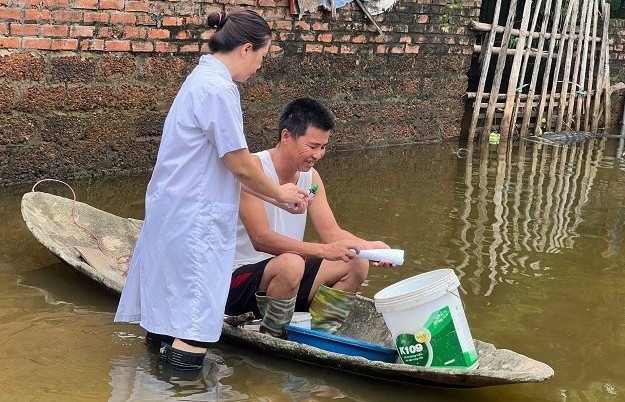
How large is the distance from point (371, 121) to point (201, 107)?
21.9 ft

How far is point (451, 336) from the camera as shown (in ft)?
13.7

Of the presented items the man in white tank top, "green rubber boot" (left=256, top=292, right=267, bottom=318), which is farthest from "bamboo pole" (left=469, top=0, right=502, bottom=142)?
"green rubber boot" (left=256, top=292, right=267, bottom=318)

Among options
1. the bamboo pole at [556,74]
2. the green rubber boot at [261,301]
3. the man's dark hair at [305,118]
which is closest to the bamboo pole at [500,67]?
the bamboo pole at [556,74]

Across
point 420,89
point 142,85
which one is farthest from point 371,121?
point 142,85

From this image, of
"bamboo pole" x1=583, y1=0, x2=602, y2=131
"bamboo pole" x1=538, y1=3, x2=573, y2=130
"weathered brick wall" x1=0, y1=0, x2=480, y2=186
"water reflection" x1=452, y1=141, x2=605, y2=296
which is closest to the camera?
"water reflection" x1=452, y1=141, x2=605, y2=296

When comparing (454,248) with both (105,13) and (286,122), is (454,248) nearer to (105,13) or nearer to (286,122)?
(286,122)

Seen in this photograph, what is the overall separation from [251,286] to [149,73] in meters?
4.02

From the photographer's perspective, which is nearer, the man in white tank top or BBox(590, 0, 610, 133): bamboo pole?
the man in white tank top

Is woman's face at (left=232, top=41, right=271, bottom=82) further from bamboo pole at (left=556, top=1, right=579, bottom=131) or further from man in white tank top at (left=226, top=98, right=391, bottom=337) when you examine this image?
bamboo pole at (left=556, top=1, right=579, bottom=131)

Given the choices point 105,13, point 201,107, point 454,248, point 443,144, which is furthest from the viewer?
point 443,144

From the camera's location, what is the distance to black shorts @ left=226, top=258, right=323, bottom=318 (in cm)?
461

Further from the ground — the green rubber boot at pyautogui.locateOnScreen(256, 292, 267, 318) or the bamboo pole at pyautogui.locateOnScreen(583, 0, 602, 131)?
the bamboo pole at pyautogui.locateOnScreen(583, 0, 602, 131)

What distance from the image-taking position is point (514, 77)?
11.7 m

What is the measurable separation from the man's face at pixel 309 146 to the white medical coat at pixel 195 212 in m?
0.49
